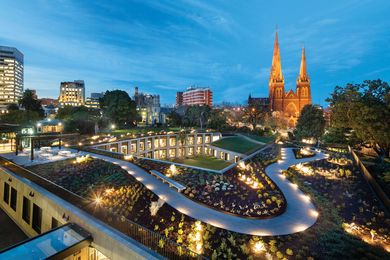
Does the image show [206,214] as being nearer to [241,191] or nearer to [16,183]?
[241,191]

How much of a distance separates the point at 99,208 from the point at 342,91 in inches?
1530

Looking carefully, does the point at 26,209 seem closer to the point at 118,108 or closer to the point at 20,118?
the point at 118,108

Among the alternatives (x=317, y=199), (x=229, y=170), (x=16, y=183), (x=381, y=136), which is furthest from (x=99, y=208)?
(x=381, y=136)

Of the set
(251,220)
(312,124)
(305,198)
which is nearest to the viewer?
(251,220)

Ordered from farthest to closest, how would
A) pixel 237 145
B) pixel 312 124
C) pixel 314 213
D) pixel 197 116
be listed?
pixel 197 116 → pixel 312 124 → pixel 237 145 → pixel 314 213

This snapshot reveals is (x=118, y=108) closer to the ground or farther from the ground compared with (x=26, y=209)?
farther from the ground

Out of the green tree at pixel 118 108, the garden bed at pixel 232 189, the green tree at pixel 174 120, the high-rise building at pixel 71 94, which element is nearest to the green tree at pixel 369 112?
the garden bed at pixel 232 189

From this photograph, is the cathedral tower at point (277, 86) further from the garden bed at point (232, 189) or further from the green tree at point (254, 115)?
the garden bed at point (232, 189)

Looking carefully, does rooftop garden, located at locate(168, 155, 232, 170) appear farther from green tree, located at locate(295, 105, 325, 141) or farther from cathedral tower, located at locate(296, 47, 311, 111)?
cathedral tower, located at locate(296, 47, 311, 111)

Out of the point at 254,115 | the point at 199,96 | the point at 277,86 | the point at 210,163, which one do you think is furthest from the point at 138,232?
the point at 199,96

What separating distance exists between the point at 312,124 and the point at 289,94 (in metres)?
51.0

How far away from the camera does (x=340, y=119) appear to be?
3152 cm

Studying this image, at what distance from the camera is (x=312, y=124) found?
154ft

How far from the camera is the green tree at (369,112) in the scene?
80.6ft
